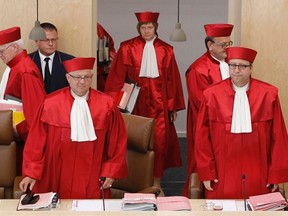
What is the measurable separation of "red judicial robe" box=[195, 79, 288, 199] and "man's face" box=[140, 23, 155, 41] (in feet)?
7.49

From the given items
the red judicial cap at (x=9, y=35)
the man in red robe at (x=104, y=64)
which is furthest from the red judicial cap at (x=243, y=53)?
the man in red robe at (x=104, y=64)

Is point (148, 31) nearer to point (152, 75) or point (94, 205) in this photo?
point (152, 75)

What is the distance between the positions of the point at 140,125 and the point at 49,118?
81cm

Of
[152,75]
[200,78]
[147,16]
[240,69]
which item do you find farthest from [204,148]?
[147,16]

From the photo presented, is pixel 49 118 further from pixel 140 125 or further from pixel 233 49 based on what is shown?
pixel 233 49

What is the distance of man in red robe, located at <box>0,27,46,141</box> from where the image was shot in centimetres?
688

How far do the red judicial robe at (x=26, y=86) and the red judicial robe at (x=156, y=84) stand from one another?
135cm

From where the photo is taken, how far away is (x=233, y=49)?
595 cm

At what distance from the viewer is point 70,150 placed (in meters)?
5.98

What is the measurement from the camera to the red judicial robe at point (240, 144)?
6004 millimetres

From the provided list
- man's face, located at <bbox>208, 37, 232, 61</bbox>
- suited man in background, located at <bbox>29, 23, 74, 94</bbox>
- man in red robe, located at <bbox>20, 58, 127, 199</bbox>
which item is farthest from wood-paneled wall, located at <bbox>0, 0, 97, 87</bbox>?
man in red robe, located at <bbox>20, 58, 127, 199</bbox>

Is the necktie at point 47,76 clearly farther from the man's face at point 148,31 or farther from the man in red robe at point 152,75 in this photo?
the man's face at point 148,31

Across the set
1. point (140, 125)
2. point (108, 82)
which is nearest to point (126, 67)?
point (108, 82)

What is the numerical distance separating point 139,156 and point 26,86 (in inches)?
45.5
